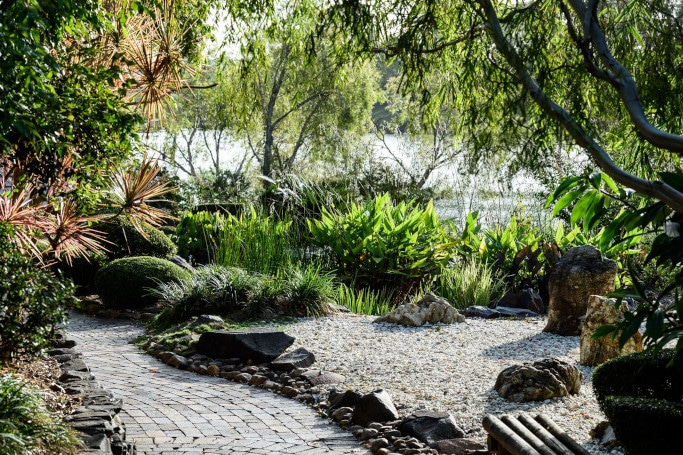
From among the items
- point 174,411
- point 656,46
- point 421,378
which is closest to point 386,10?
point 656,46

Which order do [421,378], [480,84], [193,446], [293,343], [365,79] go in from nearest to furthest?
[193,446] → [480,84] → [421,378] → [293,343] → [365,79]

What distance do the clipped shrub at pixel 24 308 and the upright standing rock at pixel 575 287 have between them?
5120mm

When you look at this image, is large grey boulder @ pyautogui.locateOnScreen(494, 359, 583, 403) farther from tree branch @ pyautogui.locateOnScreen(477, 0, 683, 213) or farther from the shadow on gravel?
tree branch @ pyautogui.locateOnScreen(477, 0, 683, 213)

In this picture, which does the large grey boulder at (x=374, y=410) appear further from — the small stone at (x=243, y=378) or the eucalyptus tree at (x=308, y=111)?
the eucalyptus tree at (x=308, y=111)

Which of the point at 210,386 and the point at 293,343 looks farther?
the point at 293,343

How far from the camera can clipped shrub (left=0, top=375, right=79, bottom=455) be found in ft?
10.6

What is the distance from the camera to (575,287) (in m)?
7.60

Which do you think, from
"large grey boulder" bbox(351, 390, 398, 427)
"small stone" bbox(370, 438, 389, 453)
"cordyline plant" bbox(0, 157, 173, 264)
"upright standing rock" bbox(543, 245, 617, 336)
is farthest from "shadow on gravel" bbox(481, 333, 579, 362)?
"cordyline plant" bbox(0, 157, 173, 264)

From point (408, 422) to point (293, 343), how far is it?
2.41m

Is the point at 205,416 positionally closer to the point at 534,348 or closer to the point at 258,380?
the point at 258,380

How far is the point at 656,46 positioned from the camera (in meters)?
5.39

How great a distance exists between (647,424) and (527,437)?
589 millimetres

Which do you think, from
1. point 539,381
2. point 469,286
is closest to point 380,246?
point 469,286

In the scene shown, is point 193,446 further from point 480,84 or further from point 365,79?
point 365,79
